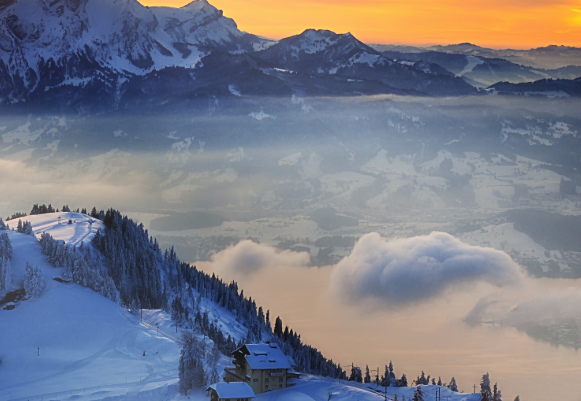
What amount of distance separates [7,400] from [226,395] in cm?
5633

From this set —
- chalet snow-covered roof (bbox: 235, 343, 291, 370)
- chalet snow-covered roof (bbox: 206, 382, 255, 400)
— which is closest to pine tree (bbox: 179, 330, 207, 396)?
chalet snow-covered roof (bbox: 235, 343, 291, 370)

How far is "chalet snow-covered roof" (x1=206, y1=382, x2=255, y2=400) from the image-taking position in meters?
166

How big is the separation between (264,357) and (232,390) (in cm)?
2172

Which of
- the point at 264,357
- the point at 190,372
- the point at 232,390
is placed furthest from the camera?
the point at 264,357

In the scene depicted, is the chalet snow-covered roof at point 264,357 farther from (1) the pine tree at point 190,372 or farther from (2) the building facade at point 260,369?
(1) the pine tree at point 190,372

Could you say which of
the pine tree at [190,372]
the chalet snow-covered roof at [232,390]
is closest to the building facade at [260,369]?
the pine tree at [190,372]

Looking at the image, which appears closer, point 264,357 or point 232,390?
point 232,390

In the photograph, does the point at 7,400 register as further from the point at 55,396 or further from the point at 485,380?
the point at 485,380

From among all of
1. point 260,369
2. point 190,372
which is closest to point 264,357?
point 260,369

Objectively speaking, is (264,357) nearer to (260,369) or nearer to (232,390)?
(260,369)

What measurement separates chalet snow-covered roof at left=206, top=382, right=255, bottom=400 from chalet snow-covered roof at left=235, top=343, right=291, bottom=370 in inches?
566

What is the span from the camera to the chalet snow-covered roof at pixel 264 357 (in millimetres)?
186875

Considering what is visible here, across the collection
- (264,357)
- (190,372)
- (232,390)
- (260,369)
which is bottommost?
(232,390)

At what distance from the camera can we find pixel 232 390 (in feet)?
553
